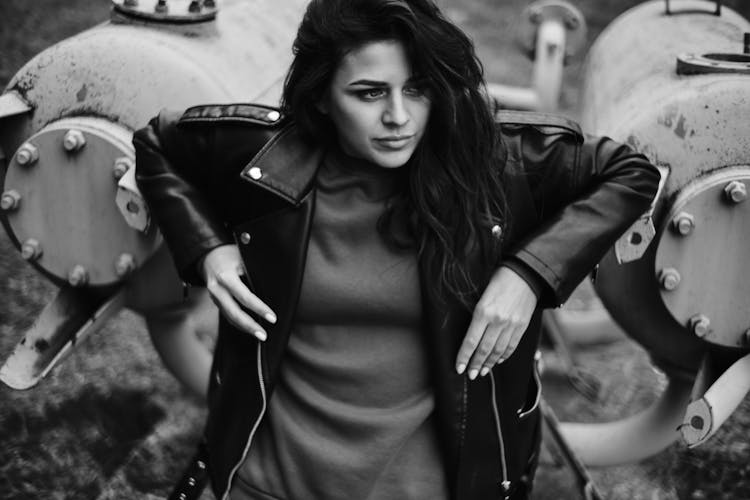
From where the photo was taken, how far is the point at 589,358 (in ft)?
12.4

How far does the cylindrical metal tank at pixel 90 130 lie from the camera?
222 centimetres

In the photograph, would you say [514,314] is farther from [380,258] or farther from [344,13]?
[344,13]

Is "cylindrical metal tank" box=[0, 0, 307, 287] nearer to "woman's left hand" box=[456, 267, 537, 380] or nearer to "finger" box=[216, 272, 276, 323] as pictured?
"finger" box=[216, 272, 276, 323]

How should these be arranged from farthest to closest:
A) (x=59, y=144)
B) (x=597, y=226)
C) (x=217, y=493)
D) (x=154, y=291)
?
(x=154, y=291)
(x=59, y=144)
(x=217, y=493)
(x=597, y=226)

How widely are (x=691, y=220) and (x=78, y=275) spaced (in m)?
1.35

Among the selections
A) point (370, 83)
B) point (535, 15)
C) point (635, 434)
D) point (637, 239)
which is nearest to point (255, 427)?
point (370, 83)

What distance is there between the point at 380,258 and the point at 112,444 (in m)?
1.65

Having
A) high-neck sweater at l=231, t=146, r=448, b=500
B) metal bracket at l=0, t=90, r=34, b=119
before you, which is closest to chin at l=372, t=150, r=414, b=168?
high-neck sweater at l=231, t=146, r=448, b=500

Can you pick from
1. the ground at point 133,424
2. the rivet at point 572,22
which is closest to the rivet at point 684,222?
the ground at point 133,424

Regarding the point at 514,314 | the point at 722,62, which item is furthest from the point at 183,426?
the point at 722,62

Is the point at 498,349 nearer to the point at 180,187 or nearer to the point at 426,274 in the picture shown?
the point at 426,274

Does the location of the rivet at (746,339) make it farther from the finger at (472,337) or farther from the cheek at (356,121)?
the cheek at (356,121)

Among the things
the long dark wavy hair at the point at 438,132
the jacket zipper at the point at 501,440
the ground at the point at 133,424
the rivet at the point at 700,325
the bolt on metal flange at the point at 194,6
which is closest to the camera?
the long dark wavy hair at the point at 438,132

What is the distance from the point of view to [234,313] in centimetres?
179
